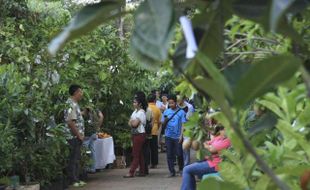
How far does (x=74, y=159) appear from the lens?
356 inches

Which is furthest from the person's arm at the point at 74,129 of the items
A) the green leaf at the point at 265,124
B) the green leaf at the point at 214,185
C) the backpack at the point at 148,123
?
the green leaf at the point at 265,124

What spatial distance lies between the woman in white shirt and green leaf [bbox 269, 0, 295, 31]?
949 centimetres

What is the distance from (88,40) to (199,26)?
809cm

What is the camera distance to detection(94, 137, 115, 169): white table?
10719 mm

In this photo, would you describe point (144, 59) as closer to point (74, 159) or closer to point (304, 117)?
point (304, 117)

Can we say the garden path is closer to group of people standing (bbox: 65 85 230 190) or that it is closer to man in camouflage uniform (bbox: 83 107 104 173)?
group of people standing (bbox: 65 85 230 190)

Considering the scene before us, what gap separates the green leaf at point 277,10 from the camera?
958mm

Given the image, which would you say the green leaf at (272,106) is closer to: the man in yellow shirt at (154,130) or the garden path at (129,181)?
the garden path at (129,181)

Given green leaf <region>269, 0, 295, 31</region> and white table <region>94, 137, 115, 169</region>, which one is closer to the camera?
green leaf <region>269, 0, 295, 31</region>

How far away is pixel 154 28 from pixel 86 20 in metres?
0.14

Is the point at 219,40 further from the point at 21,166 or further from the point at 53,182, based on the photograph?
the point at 53,182

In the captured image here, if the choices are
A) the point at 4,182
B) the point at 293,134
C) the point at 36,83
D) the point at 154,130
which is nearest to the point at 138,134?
the point at 154,130

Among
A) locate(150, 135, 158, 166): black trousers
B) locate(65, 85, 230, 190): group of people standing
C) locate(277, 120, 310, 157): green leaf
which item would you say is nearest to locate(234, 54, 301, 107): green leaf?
locate(277, 120, 310, 157): green leaf

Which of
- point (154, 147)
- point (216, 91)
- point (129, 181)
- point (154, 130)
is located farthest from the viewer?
point (154, 147)
